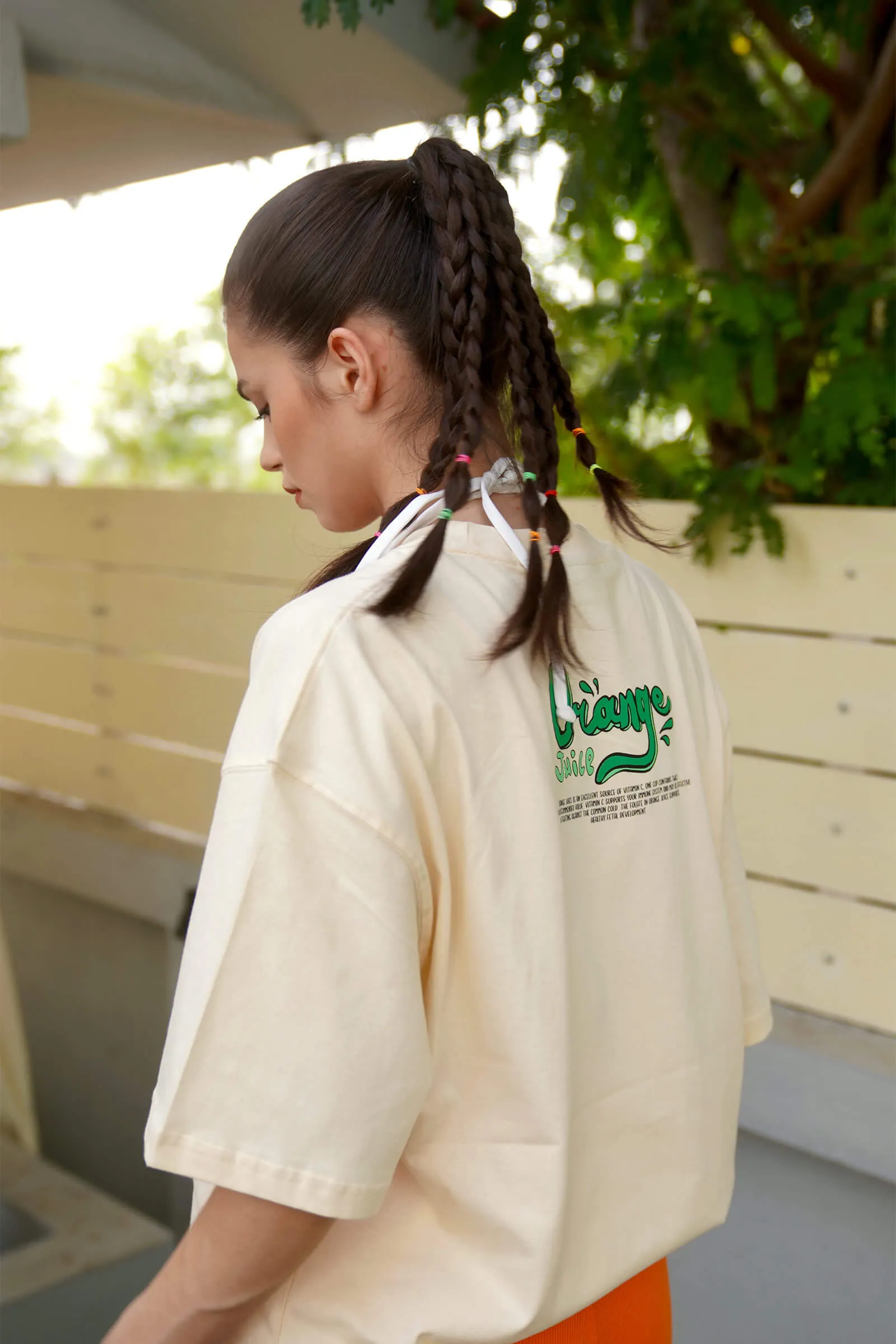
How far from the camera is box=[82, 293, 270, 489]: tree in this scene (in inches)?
425

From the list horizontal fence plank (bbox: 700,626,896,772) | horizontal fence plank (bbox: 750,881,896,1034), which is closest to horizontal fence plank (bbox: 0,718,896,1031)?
horizontal fence plank (bbox: 750,881,896,1034)

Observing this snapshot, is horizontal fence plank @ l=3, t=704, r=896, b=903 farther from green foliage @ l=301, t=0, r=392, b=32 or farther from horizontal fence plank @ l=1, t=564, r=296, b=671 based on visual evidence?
green foliage @ l=301, t=0, r=392, b=32

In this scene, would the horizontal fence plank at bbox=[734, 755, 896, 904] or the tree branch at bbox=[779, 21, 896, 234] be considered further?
the tree branch at bbox=[779, 21, 896, 234]

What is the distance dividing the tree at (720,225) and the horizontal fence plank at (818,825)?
42 centimetres

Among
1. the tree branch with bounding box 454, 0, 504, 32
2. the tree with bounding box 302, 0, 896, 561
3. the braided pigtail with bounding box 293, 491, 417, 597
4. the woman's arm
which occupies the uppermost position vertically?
the tree branch with bounding box 454, 0, 504, 32

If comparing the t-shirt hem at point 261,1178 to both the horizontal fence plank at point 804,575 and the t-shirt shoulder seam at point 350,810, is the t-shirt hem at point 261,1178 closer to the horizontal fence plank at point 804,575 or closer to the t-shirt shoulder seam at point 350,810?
the t-shirt shoulder seam at point 350,810

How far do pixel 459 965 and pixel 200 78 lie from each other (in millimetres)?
2199

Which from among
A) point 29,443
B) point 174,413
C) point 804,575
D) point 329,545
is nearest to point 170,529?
point 329,545

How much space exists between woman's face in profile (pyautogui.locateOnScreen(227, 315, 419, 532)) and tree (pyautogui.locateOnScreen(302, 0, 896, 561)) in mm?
1306

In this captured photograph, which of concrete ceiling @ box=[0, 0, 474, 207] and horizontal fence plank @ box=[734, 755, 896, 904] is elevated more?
concrete ceiling @ box=[0, 0, 474, 207]

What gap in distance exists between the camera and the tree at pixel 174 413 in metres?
10.8

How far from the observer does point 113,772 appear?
3.45 m

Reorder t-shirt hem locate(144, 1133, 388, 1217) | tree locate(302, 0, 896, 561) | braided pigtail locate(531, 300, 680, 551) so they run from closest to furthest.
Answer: t-shirt hem locate(144, 1133, 388, 1217) < braided pigtail locate(531, 300, 680, 551) < tree locate(302, 0, 896, 561)

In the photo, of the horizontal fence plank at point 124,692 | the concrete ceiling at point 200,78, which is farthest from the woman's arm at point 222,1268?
the horizontal fence plank at point 124,692
